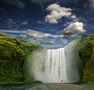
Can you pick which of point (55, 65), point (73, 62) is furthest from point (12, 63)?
point (73, 62)

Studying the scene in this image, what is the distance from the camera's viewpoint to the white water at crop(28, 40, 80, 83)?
11081cm

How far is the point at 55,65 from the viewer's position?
11594 cm

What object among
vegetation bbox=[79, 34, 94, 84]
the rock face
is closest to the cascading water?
the rock face

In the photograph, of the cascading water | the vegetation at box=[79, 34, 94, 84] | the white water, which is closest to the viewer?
the vegetation at box=[79, 34, 94, 84]

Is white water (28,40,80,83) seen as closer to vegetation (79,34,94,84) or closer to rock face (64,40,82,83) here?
rock face (64,40,82,83)

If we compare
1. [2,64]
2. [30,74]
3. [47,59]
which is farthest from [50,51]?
[2,64]

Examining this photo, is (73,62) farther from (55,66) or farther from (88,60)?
(88,60)

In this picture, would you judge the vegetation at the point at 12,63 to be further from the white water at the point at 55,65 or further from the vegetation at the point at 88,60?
the vegetation at the point at 88,60

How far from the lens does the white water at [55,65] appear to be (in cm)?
11081

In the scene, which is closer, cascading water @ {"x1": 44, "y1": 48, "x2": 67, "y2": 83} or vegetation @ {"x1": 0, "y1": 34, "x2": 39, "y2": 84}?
vegetation @ {"x1": 0, "y1": 34, "x2": 39, "y2": 84}

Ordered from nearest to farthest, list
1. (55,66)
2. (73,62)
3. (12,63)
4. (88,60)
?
(88,60)
(12,63)
(73,62)
(55,66)

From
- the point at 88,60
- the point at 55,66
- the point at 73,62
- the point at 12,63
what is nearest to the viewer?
the point at 88,60

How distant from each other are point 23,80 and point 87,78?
82.7 ft

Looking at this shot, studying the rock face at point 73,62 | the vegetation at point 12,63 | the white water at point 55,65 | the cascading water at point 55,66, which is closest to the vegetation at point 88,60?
the rock face at point 73,62
